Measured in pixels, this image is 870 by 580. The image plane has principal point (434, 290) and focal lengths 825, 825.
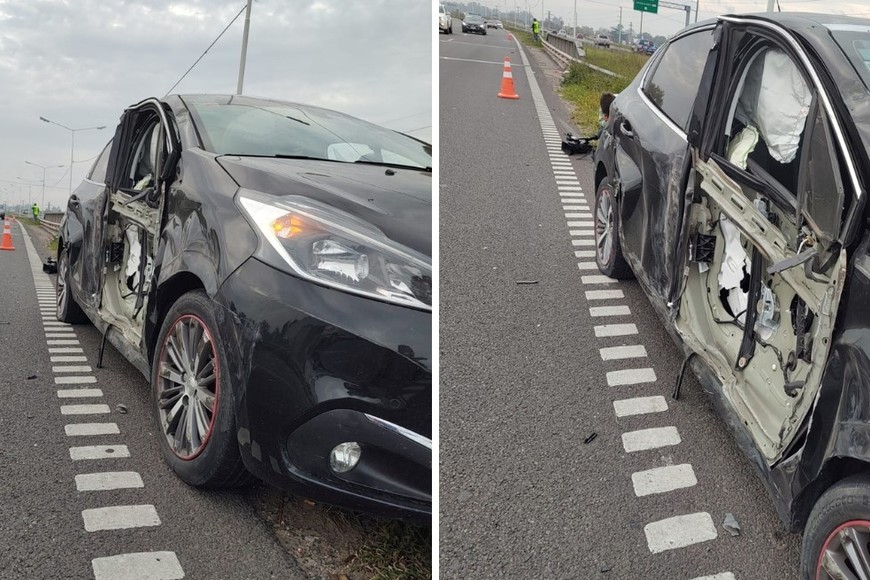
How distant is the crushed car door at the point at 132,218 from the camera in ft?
12.4

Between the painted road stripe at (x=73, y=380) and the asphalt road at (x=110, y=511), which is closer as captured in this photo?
the asphalt road at (x=110, y=511)

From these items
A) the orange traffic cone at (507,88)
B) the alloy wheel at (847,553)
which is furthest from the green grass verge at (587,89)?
the alloy wheel at (847,553)

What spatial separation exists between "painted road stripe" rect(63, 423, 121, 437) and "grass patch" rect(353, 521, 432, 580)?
151 cm

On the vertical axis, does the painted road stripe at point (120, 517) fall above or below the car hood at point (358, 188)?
below

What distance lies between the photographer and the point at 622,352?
424cm

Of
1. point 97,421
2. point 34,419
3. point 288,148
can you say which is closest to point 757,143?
point 288,148

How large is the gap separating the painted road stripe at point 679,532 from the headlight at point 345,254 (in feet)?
3.82

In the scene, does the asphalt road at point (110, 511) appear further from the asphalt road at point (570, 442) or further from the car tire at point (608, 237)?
the car tire at point (608, 237)

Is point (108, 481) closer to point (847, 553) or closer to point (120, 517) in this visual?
point (120, 517)

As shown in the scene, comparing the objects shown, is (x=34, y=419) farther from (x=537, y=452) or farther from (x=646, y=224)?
(x=646, y=224)

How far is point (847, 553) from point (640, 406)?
1596 millimetres

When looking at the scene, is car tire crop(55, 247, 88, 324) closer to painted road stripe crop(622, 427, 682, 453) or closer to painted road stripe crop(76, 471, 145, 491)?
painted road stripe crop(76, 471, 145, 491)

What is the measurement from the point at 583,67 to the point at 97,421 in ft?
56.3

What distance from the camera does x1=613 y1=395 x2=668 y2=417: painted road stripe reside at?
3.62 metres
